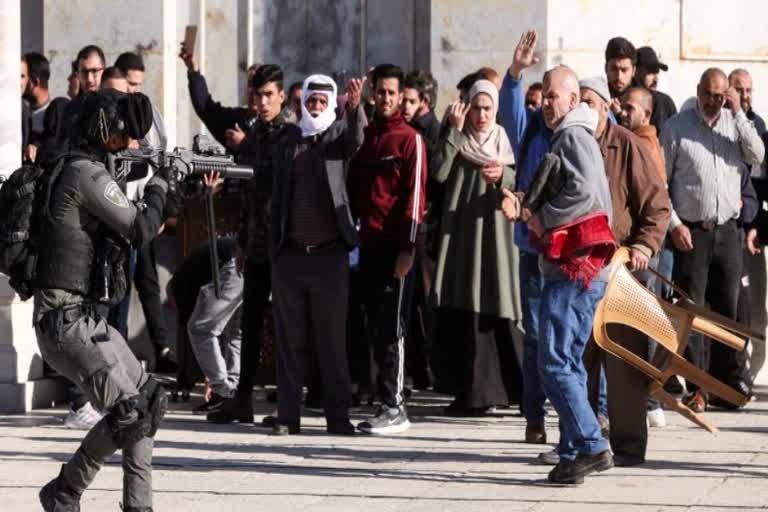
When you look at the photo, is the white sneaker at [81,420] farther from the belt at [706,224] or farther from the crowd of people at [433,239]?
the belt at [706,224]

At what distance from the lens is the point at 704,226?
12.0 metres

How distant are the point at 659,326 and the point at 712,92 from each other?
2.95 metres

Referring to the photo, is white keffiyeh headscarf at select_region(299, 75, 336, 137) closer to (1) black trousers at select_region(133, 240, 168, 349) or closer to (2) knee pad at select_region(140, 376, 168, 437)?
(1) black trousers at select_region(133, 240, 168, 349)

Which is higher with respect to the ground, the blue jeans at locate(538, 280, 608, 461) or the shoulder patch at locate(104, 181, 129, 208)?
the shoulder patch at locate(104, 181, 129, 208)

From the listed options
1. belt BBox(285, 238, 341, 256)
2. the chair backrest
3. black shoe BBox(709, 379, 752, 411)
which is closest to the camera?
the chair backrest

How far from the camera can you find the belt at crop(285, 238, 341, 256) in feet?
35.4

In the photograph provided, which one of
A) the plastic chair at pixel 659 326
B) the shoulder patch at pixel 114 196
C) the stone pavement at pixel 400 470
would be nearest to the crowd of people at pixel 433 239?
the shoulder patch at pixel 114 196

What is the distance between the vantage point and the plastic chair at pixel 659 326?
913 centimetres

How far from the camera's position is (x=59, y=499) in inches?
306

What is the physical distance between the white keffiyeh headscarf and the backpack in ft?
10.3

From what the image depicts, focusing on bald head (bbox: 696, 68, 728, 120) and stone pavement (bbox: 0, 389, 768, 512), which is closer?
stone pavement (bbox: 0, 389, 768, 512)

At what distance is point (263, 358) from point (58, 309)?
A: 4.81m

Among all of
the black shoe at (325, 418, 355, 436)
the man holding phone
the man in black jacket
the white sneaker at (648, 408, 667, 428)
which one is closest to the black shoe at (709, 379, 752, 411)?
the man holding phone

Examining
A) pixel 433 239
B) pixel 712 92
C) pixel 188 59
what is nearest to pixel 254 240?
pixel 433 239
